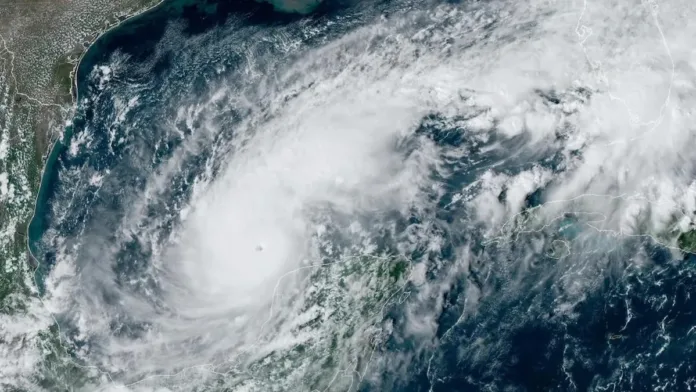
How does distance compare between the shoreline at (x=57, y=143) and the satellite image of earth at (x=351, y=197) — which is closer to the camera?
the satellite image of earth at (x=351, y=197)

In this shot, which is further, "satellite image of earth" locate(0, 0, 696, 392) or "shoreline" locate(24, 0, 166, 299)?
"shoreline" locate(24, 0, 166, 299)

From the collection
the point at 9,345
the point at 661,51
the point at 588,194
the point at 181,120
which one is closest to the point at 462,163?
the point at 588,194

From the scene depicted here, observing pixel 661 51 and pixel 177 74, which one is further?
pixel 177 74

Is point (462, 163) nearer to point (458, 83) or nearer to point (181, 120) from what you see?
point (458, 83)

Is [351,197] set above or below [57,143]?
below

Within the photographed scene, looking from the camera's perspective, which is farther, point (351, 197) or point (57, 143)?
point (57, 143)

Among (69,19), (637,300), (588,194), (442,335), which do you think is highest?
(69,19)

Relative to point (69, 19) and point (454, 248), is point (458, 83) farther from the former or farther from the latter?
point (69, 19)

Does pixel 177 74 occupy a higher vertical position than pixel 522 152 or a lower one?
higher
